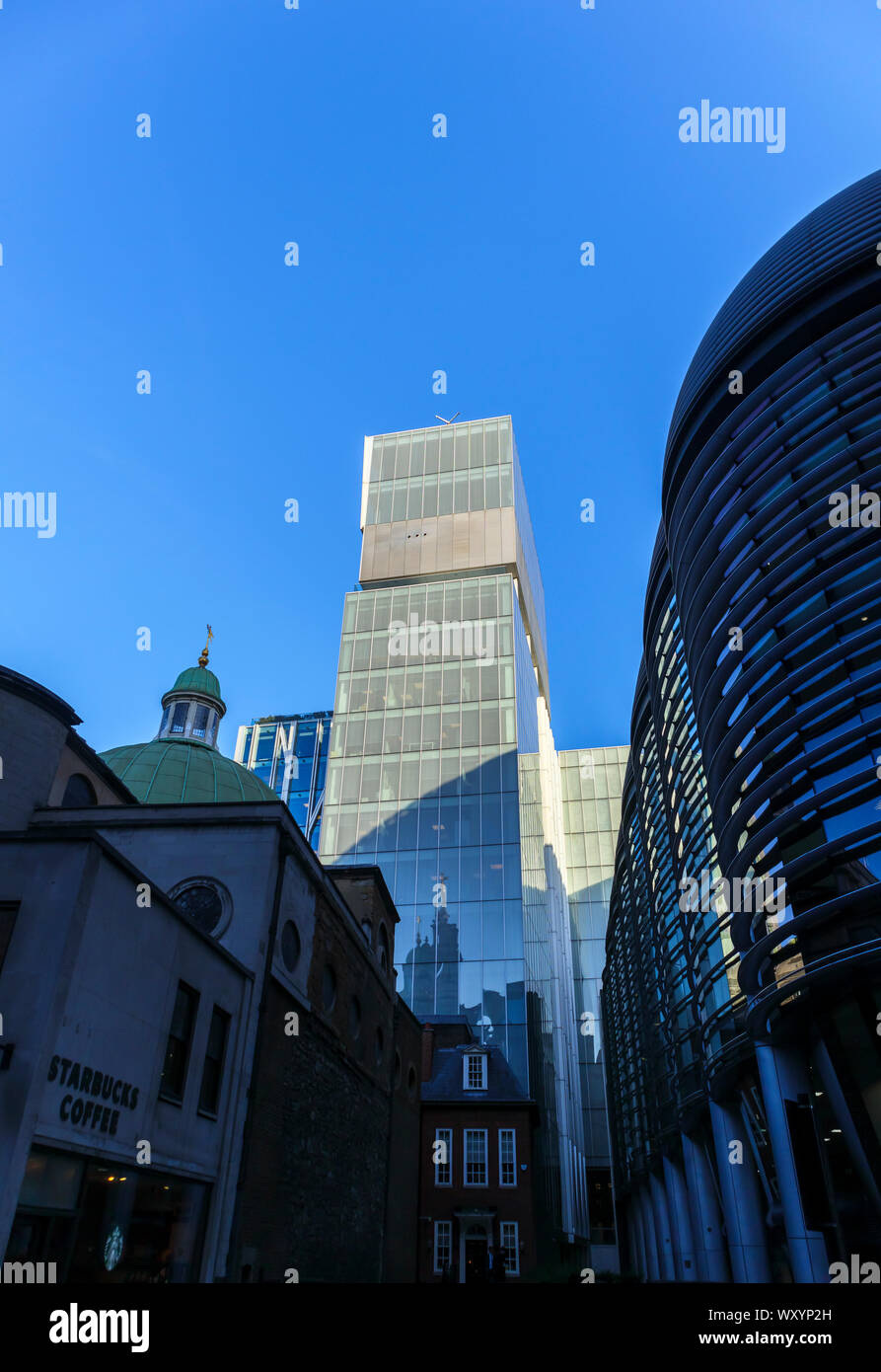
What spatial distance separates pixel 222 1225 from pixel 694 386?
22154mm

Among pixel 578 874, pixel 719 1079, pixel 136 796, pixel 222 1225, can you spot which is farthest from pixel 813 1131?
pixel 578 874

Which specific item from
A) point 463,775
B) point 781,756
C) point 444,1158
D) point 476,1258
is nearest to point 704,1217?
point 476,1258

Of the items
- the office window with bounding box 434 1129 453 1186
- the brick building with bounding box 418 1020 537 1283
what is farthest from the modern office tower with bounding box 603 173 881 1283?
the office window with bounding box 434 1129 453 1186

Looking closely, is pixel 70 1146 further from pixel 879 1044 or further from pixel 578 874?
pixel 578 874

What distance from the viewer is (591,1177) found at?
241ft

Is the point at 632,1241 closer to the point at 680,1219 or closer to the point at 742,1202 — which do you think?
the point at 680,1219

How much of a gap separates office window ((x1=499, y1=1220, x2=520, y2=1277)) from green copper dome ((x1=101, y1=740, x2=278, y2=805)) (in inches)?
871

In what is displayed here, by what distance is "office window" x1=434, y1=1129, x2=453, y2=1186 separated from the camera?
39531 millimetres

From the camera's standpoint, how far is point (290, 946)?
68.3 ft

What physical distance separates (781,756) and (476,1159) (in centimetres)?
3184

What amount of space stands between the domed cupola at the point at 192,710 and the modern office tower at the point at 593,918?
151ft

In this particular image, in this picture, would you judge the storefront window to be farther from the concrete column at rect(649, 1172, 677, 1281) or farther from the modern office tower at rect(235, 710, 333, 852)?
the modern office tower at rect(235, 710, 333, 852)

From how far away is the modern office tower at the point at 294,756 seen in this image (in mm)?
127812

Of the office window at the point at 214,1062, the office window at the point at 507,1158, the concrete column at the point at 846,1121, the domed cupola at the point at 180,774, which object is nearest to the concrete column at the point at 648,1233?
the office window at the point at 507,1158
